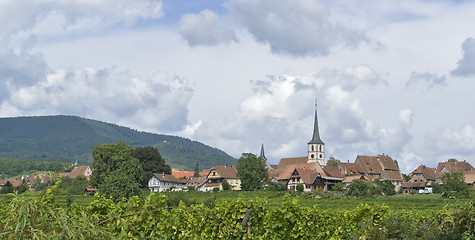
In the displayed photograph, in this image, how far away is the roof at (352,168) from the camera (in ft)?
435

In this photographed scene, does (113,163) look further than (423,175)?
No

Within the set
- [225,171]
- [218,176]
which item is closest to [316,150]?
[225,171]

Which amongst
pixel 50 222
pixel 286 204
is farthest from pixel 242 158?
pixel 50 222

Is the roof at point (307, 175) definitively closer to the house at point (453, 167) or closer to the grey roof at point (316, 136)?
the house at point (453, 167)

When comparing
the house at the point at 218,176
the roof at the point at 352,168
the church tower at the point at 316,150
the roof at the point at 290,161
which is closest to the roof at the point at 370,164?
the roof at the point at 352,168

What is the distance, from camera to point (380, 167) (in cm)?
13825

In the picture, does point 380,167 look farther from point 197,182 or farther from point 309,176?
point 197,182

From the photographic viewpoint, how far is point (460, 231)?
13242 millimetres

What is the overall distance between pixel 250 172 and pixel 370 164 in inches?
1621

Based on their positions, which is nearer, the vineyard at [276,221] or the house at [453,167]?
the vineyard at [276,221]

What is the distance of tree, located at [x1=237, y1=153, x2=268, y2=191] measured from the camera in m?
105

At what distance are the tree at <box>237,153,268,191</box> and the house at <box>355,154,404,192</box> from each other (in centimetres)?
3453

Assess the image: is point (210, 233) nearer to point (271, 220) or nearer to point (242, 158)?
point (271, 220)

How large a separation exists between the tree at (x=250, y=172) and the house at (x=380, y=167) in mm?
34532
